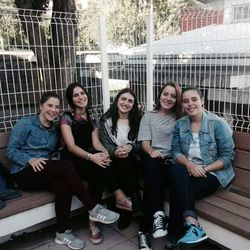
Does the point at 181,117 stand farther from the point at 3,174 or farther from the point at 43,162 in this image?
the point at 3,174

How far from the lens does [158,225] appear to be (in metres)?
2.52

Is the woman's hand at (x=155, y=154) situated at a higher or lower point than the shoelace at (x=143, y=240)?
higher

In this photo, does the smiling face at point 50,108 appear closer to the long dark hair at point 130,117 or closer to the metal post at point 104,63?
the long dark hair at point 130,117

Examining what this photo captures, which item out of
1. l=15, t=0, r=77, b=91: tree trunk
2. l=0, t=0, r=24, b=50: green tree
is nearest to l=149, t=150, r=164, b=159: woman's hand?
l=15, t=0, r=77, b=91: tree trunk

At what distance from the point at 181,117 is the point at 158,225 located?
112cm

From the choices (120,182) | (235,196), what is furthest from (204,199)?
(120,182)

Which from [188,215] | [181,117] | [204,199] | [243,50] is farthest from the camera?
Result: [243,50]

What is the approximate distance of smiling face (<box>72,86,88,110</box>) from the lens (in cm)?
320

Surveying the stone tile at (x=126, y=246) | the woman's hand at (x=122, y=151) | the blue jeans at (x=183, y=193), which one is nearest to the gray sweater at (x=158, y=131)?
the woman's hand at (x=122, y=151)

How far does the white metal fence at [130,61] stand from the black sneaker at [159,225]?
4.73 ft

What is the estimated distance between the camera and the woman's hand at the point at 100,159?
292 centimetres

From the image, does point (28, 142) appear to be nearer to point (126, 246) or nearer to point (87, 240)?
point (87, 240)

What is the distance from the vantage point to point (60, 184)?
2.73 meters

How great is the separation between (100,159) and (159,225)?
826mm
